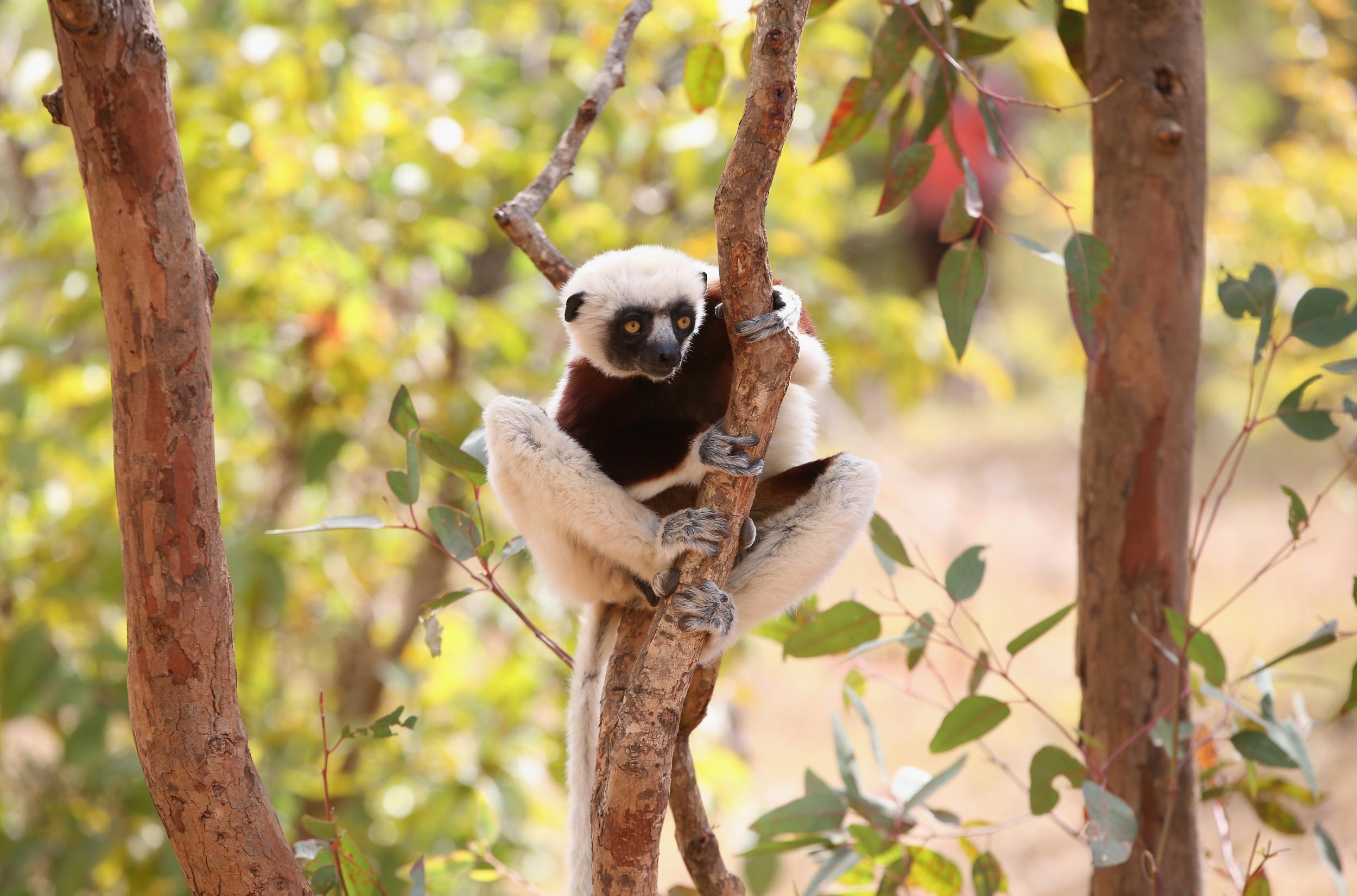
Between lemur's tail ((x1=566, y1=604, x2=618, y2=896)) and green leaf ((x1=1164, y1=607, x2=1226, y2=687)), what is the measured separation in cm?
113

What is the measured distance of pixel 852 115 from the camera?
98.0 inches

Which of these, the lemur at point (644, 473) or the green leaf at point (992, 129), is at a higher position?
the green leaf at point (992, 129)

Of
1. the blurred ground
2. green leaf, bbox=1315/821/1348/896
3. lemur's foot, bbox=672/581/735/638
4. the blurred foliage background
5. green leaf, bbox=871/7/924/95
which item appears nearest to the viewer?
lemur's foot, bbox=672/581/735/638

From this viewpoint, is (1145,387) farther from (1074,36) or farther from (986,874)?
(986,874)

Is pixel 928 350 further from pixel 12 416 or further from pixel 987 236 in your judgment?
pixel 987 236

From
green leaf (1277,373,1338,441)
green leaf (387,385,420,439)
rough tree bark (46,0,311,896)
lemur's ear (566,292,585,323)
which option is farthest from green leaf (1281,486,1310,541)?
rough tree bark (46,0,311,896)

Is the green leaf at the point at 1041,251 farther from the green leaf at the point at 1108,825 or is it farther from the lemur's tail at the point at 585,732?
the lemur's tail at the point at 585,732

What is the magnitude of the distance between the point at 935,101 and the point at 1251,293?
2.74 ft

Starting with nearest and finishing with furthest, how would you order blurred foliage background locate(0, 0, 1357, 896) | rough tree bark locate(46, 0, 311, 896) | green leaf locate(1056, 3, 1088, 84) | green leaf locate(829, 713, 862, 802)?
rough tree bark locate(46, 0, 311, 896)
green leaf locate(829, 713, 862, 802)
green leaf locate(1056, 3, 1088, 84)
blurred foliage background locate(0, 0, 1357, 896)

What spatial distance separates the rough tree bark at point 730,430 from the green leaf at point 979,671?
620 millimetres

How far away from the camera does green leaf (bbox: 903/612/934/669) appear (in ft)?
7.23

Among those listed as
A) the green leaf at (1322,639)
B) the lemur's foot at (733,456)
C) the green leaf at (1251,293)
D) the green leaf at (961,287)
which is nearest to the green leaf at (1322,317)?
the green leaf at (1251,293)

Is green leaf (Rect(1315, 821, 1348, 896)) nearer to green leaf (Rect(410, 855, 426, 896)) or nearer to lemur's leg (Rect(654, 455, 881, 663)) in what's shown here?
lemur's leg (Rect(654, 455, 881, 663))

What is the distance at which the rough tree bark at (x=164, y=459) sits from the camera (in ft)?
4.76
